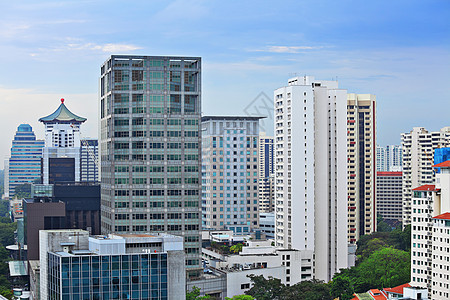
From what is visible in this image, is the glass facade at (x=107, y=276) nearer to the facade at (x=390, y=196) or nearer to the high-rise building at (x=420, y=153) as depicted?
the high-rise building at (x=420, y=153)

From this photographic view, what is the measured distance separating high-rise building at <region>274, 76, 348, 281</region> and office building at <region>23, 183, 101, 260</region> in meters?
29.5

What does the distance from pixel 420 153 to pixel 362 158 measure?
83.4 ft

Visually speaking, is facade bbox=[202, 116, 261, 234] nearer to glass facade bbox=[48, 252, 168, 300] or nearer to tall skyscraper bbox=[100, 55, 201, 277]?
tall skyscraper bbox=[100, 55, 201, 277]

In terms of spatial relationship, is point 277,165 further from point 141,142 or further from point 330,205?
point 141,142

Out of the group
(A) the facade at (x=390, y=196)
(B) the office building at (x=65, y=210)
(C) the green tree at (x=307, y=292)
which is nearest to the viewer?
(C) the green tree at (x=307, y=292)

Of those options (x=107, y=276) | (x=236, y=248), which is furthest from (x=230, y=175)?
(x=107, y=276)

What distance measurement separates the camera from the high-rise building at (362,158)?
129 meters

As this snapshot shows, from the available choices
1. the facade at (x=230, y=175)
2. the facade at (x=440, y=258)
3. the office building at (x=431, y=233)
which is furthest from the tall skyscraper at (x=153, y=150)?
the facade at (x=230, y=175)

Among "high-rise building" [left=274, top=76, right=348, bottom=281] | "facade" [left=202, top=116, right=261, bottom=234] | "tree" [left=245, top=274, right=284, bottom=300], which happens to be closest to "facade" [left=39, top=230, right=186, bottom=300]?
"tree" [left=245, top=274, right=284, bottom=300]

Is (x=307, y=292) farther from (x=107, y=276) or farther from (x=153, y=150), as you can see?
(x=107, y=276)

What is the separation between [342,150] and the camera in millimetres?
97250

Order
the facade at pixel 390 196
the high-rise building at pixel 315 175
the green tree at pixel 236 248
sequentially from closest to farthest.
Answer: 1. the high-rise building at pixel 315 175
2. the green tree at pixel 236 248
3. the facade at pixel 390 196

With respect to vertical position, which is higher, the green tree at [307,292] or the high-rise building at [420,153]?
the high-rise building at [420,153]

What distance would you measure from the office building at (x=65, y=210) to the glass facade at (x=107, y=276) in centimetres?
4461
